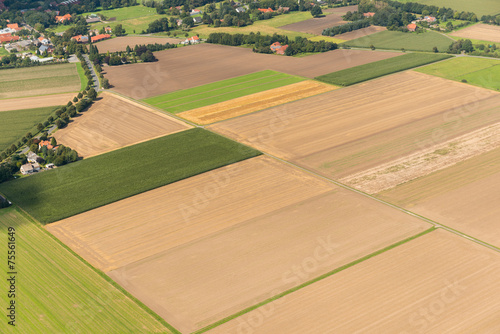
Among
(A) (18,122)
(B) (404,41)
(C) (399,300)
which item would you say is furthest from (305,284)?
(B) (404,41)

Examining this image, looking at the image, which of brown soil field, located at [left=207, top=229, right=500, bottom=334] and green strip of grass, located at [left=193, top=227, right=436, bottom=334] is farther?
green strip of grass, located at [left=193, top=227, right=436, bottom=334]

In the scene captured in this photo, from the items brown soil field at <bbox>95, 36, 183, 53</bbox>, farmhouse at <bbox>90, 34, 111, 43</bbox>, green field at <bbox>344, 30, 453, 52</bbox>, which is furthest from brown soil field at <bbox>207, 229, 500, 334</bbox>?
farmhouse at <bbox>90, 34, 111, 43</bbox>

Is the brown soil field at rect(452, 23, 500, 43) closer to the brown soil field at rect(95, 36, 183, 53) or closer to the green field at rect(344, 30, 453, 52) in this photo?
the green field at rect(344, 30, 453, 52)

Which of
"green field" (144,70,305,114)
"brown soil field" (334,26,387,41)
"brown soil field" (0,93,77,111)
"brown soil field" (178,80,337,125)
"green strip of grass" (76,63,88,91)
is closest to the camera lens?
"brown soil field" (178,80,337,125)

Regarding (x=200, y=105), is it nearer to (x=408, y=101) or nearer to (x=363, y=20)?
(x=408, y=101)

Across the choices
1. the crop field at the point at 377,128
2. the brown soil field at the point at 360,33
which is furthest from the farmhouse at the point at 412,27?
the crop field at the point at 377,128

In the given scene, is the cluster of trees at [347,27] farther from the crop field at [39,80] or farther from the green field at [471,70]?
the crop field at [39,80]

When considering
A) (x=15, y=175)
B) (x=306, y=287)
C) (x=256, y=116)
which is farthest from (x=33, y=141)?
(x=306, y=287)
